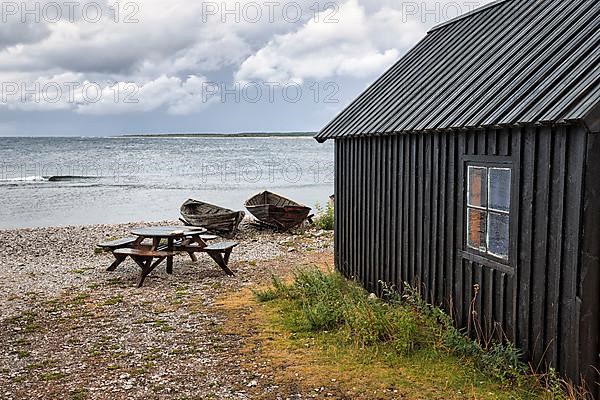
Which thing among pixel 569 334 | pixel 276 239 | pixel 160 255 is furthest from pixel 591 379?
pixel 276 239

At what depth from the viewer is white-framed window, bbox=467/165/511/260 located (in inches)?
235

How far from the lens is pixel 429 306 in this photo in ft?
24.7

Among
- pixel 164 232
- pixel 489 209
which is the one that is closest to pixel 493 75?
pixel 489 209

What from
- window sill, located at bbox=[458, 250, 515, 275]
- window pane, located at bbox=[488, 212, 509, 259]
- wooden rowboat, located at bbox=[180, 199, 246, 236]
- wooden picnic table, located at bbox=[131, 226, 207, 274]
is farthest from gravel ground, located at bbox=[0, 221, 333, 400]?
window pane, located at bbox=[488, 212, 509, 259]

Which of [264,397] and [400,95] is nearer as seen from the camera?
[264,397]

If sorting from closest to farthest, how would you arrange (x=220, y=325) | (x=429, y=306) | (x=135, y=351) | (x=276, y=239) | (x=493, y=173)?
(x=493, y=173)
(x=135, y=351)
(x=429, y=306)
(x=220, y=325)
(x=276, y=239)

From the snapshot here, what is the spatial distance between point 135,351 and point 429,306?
3.45 metres

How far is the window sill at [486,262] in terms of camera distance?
19.4ft

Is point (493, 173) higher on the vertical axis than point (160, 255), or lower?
higher

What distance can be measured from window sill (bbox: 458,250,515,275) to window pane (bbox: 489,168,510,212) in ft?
1.73

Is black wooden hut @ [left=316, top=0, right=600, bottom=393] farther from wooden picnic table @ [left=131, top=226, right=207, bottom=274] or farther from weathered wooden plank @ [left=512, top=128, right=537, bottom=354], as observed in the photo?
wooden picnic table @ [left=131, top=226, right=207, bottom=274]

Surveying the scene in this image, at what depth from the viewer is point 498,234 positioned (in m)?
6.09

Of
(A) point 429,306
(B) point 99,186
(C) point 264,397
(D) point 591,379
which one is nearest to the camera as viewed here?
(D) point 591,379

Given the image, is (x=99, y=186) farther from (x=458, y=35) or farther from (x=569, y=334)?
(x=569, y=334)
